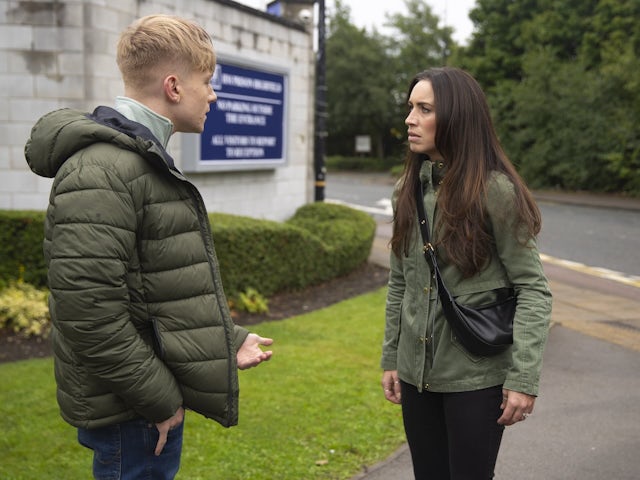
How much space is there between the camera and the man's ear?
201cm

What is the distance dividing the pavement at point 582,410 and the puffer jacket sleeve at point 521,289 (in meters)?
1.66

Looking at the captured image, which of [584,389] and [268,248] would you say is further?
[268,248]

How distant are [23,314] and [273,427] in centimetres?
314

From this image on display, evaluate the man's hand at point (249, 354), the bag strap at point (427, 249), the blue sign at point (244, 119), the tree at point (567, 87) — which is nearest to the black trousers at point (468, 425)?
the bag strap at point (427, 249)

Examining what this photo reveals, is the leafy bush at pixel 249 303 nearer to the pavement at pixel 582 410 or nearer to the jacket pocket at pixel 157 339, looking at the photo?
the pavement at pixel 582 410

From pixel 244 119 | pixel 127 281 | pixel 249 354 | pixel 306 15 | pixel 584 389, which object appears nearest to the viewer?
pixel 127 281

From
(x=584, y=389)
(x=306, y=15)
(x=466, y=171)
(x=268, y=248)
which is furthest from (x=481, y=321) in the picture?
(x=306, y=15)

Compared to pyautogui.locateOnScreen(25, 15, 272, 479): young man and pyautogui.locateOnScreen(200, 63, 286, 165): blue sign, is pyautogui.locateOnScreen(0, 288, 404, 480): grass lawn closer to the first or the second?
pyautogui.locateOnScreen(25, 15, 272, 479): young man

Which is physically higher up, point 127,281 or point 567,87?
point 567,87

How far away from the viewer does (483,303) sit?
8.28 ft

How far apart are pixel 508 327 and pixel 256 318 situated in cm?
531

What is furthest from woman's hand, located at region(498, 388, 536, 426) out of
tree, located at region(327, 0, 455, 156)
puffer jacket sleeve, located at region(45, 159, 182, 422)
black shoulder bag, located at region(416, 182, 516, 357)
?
tree, located at region(327, 0, 455, 156)

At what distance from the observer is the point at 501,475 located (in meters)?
3.94

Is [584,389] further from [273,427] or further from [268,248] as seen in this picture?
[268,248]
